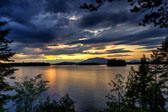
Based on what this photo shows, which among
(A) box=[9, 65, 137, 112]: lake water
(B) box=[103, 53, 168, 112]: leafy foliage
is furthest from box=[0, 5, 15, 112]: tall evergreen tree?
(B) box=[103, 53, 168, 112]: leafy foliage

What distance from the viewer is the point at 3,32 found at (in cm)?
1612

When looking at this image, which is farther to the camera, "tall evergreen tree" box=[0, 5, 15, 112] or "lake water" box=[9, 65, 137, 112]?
"lake water" box=[9, 65, 137, 112]

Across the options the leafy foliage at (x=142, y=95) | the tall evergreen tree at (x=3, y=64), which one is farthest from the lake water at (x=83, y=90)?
the leafy foliage at (x=142, y=95)

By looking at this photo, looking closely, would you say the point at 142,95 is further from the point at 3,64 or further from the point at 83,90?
the point at 83,90

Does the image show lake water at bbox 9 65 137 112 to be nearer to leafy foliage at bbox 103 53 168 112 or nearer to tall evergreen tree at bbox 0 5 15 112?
tall evergreen tree at bbox 0 5 15 112

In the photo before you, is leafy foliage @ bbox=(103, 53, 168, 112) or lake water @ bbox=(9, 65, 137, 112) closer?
leafy foliage @ bbox=(103, 53, 168, 112)

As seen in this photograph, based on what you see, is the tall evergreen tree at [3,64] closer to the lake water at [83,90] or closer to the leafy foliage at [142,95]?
the lake water at [83,90]

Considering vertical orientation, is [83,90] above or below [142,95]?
below

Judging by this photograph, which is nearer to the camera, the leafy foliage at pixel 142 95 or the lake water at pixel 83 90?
the leafy foliage at pixel 142 95

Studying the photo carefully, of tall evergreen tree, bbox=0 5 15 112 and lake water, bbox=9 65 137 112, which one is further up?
tall evergreen tree, bbox=0 5 15 112

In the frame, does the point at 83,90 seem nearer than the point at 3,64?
No

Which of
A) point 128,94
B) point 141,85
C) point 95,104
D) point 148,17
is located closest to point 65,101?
point 128,94

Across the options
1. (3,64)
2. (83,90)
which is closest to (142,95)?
(3,64)

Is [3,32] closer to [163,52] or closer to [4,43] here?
[4,43]
